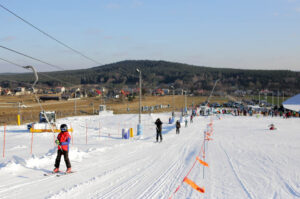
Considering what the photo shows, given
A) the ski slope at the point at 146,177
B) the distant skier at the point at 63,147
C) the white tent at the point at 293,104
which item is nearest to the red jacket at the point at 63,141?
the distant skier at the point at 63,147

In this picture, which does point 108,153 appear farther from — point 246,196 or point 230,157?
point 246,196

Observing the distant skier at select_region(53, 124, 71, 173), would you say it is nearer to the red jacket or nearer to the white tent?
the red jacket

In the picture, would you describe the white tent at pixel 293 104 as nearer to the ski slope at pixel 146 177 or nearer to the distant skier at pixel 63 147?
the ski slope at pixel 146 177

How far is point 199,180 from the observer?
9273mm

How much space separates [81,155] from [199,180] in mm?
5937

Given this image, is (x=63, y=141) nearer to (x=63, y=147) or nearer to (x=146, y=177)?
(x=63, y=147)

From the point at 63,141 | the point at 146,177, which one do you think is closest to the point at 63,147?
the point at 63,141

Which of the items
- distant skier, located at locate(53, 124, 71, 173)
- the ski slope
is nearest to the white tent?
the ski slope

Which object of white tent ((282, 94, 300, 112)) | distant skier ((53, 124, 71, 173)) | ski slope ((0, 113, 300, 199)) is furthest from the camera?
white tent ((282, 94, 300, 112))

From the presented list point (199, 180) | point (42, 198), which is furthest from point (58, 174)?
point (199, 180)

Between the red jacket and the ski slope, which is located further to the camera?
the red jacket

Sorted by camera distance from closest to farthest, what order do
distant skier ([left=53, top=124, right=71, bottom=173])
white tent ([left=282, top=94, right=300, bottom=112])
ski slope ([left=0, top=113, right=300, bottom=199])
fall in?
ski slope ([left=0, top=113, right=300, bottom=199]), distant skier ([left=53, top=124, right=71, bottom=173]), white tent ([left=282, top=94, right=300, bottom=112])

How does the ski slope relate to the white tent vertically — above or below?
below

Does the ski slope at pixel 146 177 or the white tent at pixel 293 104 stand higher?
the white tent at pixel 293 104
